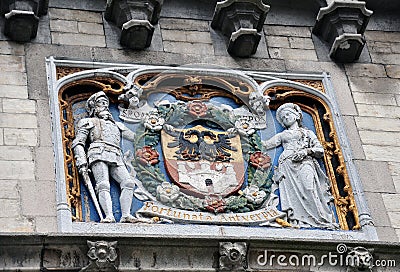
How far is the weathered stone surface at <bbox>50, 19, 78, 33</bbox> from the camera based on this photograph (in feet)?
40.7

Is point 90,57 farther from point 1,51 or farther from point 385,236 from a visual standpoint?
point 385,236

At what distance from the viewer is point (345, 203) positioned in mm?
11555

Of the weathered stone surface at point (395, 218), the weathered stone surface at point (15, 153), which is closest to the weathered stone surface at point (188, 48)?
the weathered stone surface at point (15, 153)

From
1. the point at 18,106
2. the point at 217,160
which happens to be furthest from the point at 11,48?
the point at 217,160

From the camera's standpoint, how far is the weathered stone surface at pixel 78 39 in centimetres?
1230

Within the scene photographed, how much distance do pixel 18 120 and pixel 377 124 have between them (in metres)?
3.56

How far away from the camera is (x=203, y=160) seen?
1156 cm

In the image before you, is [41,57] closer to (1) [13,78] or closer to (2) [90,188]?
(1) [13,78]

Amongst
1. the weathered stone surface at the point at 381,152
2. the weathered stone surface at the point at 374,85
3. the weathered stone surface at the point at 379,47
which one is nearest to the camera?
the weathered stone surface at the point at 381,152

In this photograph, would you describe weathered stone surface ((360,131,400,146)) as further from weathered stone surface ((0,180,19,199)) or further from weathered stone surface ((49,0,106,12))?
weathered stone surface ((0,180,19,199))

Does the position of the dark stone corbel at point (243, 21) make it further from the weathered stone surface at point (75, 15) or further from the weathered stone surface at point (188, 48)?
the weathered stone surface at point (75, 15)

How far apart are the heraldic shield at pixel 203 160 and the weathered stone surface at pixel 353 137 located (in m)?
1.13

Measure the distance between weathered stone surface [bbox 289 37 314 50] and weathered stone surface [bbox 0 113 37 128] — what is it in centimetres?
304

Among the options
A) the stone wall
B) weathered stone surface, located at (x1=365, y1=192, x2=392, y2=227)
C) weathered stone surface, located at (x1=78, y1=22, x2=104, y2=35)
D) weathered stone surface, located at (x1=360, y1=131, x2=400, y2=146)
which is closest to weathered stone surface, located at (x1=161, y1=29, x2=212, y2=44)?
the stone wall
